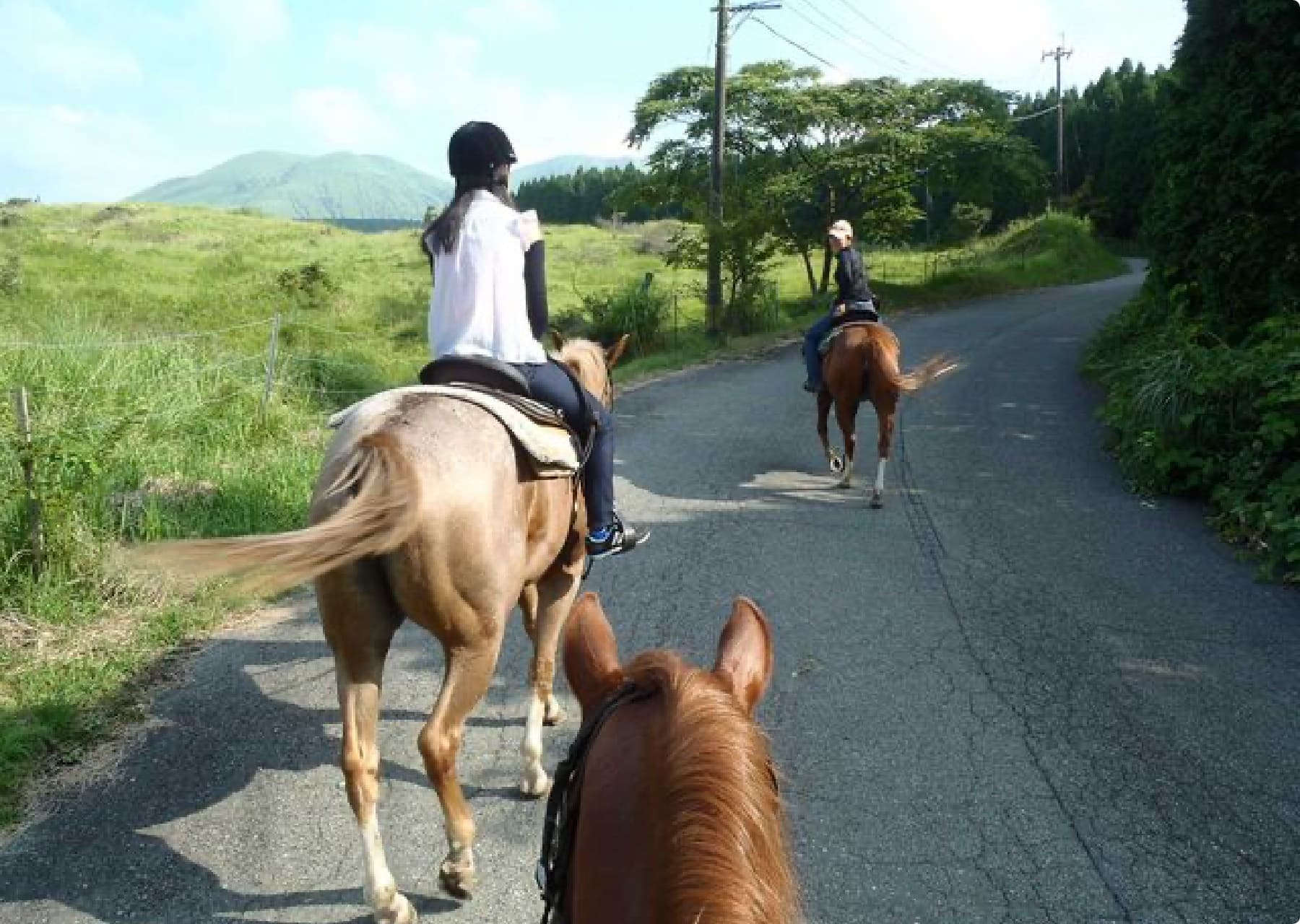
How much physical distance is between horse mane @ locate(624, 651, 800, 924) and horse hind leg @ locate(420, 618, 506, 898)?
174cm

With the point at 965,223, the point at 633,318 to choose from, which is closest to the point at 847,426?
the point at 633,318

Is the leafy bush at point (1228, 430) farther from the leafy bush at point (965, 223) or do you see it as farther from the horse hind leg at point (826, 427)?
the leafy bush at point (965, 223)

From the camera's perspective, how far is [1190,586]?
6.01 metres

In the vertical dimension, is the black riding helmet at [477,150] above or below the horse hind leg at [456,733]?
above

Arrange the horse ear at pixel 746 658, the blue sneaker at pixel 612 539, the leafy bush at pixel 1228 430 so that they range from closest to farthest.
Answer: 1. the horse ear at pixel 746 658
2. the blue sneaker at pixel 612 539
3. the leafy bush at pixel 1228 430

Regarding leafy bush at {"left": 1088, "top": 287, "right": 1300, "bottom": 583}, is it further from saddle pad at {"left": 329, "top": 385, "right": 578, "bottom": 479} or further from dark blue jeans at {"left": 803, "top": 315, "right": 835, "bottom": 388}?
saddle pad at {"left": 329, "top": 385, "right": 578, "bottom": 479}

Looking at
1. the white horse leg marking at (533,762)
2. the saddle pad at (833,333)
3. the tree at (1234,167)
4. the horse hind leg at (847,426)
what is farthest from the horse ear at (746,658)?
the tree at (1234,167)

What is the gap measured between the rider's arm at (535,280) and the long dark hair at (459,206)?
195 millimetres

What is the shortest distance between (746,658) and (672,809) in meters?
0.54

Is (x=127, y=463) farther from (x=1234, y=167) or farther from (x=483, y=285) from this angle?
(x=1234, y=167)

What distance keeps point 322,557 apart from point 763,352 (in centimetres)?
1463

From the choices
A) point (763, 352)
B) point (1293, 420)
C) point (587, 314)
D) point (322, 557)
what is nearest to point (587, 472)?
point (322, 557)

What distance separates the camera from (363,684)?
2.97 metres

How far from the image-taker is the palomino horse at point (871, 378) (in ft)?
26.4
